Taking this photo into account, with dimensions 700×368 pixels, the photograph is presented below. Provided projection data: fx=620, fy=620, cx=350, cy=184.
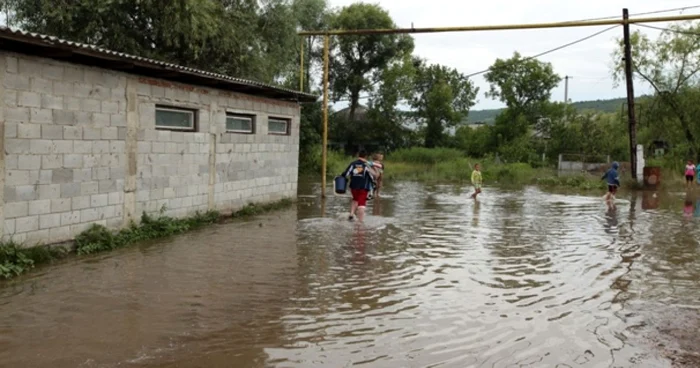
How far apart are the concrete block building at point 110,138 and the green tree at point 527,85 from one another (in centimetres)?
3975

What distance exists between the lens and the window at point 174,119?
1281cm

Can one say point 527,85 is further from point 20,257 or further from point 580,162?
point 20,257

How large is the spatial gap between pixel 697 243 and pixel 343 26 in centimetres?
3826

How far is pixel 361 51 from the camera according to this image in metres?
49.5

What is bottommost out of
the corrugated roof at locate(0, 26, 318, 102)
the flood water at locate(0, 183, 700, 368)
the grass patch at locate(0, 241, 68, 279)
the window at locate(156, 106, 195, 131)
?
the flood water at locate(0, 183, 700, 368)

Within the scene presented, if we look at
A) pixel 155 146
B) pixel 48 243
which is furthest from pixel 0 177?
pixel 155 146

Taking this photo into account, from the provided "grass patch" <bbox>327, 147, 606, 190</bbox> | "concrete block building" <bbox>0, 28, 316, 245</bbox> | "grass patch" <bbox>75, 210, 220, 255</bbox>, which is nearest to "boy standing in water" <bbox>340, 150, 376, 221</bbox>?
"concrete block building" <bbox>0, 28, 316, 245</bbox>

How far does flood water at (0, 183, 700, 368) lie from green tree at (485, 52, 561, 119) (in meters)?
40.5

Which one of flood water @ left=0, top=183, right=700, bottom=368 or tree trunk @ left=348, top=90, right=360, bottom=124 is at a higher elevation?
tree trunk @ left=348, top=90, right=360, bottom=124

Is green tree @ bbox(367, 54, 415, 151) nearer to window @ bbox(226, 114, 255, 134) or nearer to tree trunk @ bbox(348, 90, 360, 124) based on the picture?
tree trunk @ bbox(348, 90, 360, 124)

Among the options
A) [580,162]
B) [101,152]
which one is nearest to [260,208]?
[101,152]

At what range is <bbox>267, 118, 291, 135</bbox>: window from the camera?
58.5ft

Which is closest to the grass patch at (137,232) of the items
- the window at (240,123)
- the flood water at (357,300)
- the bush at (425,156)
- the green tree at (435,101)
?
the flood water at (357,300)

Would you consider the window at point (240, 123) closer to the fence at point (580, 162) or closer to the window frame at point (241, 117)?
the window frame at point (241, 117)
